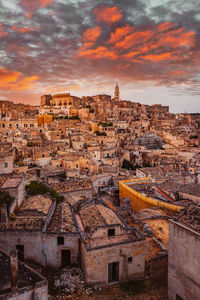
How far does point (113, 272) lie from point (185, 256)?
12.3 ft

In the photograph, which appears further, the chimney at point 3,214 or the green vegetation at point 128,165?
the green vegetation at point 128,165

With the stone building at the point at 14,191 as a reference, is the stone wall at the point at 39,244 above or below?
below

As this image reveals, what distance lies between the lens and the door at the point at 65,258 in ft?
36.9

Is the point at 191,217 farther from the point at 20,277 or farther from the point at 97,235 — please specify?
the point at 20,277

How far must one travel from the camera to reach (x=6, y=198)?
1276 centimetres

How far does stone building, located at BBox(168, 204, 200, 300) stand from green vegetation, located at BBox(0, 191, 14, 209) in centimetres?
906

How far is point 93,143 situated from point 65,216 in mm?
29766

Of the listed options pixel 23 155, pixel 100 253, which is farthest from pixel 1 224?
pixel 23 155

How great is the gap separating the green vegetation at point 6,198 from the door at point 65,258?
429 cm

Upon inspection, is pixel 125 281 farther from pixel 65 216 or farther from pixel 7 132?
pixel 7 132

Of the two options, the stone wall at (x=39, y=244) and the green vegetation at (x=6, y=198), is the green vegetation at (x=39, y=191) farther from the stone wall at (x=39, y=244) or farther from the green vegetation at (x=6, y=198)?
the stone wall at (x=39, y=244)

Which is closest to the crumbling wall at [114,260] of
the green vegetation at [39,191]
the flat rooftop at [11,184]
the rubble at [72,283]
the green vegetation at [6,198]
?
the rubble at [72,283]

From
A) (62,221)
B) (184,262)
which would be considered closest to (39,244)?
(62,221)

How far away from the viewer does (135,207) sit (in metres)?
20.4
